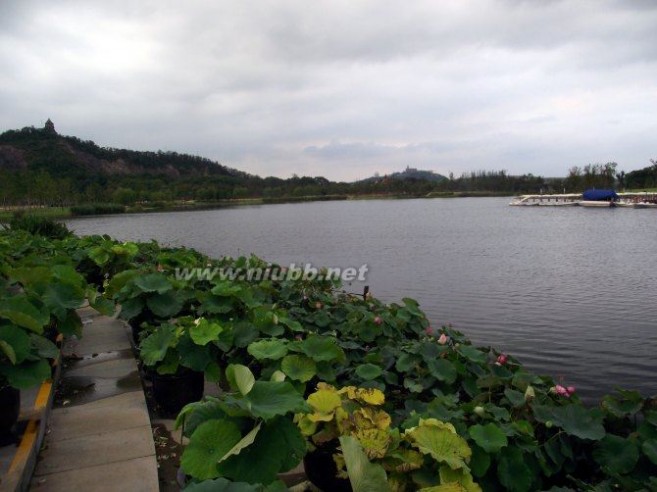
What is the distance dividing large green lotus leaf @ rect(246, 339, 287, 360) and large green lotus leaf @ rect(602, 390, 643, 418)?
2.50 metres

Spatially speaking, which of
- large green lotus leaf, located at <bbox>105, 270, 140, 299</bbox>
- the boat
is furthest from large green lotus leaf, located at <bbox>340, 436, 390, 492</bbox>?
the boat

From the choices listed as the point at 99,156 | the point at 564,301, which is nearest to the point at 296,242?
the point at 564,301

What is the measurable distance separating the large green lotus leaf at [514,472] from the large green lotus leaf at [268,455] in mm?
1339

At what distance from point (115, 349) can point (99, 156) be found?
12090cm

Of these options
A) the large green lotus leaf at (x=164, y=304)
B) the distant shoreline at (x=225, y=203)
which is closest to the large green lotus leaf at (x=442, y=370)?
the large green lotus leaf at (x=164, y=304)

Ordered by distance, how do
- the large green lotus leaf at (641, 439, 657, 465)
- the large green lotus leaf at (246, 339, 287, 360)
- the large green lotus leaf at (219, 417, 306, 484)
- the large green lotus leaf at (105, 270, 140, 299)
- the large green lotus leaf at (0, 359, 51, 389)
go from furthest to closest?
the large green lotus leaf at (105, 270, 140, 299) < the large green lotus leaf at (246, 339, 287, 360) < the large green lotus leaf at (641, 439, 657, 465) < the large green lotus leaf at (0, 359, 51, 389) < the large green lotus leaf at (219, 417, 306, 484)

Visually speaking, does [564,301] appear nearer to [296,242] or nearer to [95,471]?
[95,471]

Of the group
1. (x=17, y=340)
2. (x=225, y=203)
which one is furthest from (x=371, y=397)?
(x=225, y=203)

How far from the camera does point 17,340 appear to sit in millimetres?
2732

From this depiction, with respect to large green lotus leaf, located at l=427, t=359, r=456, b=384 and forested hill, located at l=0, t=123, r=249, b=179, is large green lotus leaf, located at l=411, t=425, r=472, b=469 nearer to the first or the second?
large green lotus leaf, located at l=427, t=359, r=456, b=384

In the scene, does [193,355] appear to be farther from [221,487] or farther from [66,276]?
[221,487]

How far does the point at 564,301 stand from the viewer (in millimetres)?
11859

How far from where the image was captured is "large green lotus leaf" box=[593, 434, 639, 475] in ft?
9.78

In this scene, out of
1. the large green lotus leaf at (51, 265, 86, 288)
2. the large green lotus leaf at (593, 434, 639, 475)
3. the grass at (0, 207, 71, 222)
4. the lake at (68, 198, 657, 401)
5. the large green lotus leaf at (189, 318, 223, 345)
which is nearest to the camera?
the large green lotus leaf at (593, 434, 639, 475)
